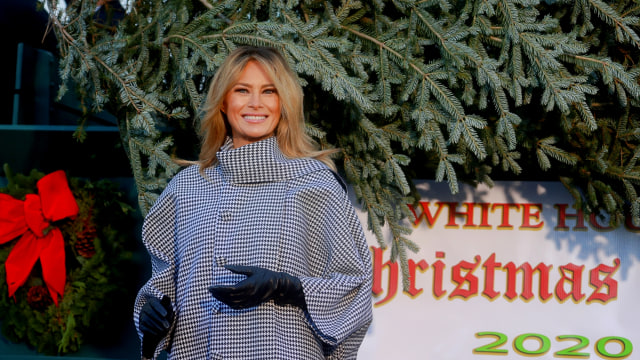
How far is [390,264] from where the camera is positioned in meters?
4.25

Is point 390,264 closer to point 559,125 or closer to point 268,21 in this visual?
point 559,125

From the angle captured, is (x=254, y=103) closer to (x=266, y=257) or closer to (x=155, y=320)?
(x=266, y=257)

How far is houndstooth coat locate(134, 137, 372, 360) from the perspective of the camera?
7.34 ft

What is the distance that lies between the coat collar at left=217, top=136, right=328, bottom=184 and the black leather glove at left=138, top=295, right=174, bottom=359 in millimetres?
439

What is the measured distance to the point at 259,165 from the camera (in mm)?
2404

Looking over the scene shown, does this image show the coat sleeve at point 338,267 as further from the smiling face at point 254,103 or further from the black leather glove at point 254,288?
the smiling face at point 254,103

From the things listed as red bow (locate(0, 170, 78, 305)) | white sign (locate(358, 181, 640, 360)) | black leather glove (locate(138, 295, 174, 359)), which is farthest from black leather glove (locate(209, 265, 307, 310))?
red bow (locate(0, 170, 78, 305))

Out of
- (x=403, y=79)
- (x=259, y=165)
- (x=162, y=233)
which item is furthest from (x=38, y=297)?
(x=259, y=165)

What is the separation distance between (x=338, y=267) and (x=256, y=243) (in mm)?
268

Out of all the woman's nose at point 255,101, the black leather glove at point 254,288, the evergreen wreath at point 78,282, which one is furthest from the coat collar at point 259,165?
the evergreen wreath at point 78,282

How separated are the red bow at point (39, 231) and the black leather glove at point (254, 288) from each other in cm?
262

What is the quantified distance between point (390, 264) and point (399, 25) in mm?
1371

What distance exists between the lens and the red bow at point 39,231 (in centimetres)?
439

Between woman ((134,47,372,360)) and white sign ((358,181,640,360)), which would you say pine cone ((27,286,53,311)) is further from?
woman ((134,47,372,360))
